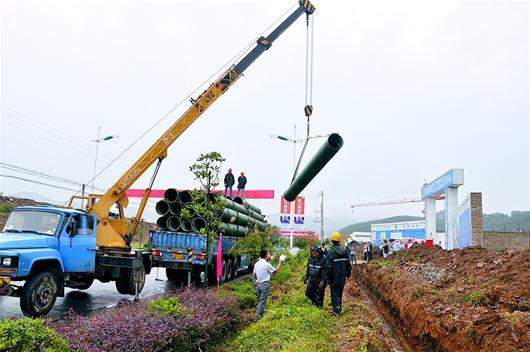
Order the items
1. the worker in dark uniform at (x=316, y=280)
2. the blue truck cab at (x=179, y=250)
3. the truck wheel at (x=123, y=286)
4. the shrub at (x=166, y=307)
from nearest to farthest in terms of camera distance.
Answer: the shrub at (x=166, y=307) < the worker in dark uniform at (x=316, y=280) < the truck wheel at (x=123, y=286) < the blue truck cab at (x=179, y=250)

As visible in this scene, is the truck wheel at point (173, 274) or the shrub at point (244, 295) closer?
the shrub at point (244, 295)

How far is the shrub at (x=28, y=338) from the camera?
13.6ft

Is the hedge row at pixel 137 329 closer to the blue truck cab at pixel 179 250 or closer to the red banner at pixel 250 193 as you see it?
the blue truck cab at pixel 179 250

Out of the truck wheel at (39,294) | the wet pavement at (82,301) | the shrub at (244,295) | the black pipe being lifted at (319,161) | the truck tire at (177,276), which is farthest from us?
the truck tire at (177,276)

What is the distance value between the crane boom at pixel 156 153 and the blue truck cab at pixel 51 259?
4.00 feet

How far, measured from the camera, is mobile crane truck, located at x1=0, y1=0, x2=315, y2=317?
26.7 ft

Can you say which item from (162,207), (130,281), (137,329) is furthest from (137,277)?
(137,329)

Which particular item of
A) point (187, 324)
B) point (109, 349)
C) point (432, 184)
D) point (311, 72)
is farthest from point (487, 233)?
point (109, 349)

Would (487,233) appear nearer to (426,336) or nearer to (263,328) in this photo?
(426,336)

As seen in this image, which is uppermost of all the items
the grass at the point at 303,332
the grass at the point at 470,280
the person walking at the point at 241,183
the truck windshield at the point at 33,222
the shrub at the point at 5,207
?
the person walking at the point at 241,183

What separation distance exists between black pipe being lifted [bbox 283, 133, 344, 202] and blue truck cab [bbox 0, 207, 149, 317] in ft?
17.1

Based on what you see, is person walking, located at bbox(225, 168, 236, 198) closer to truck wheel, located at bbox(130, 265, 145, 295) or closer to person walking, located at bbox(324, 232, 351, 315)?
truck wheel, located at bbox(130, 265, 145, 295)

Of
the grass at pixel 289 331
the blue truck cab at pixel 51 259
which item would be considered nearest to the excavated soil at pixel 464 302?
the grass at pixel 289 331

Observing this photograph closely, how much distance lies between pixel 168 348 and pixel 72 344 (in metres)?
1.39
